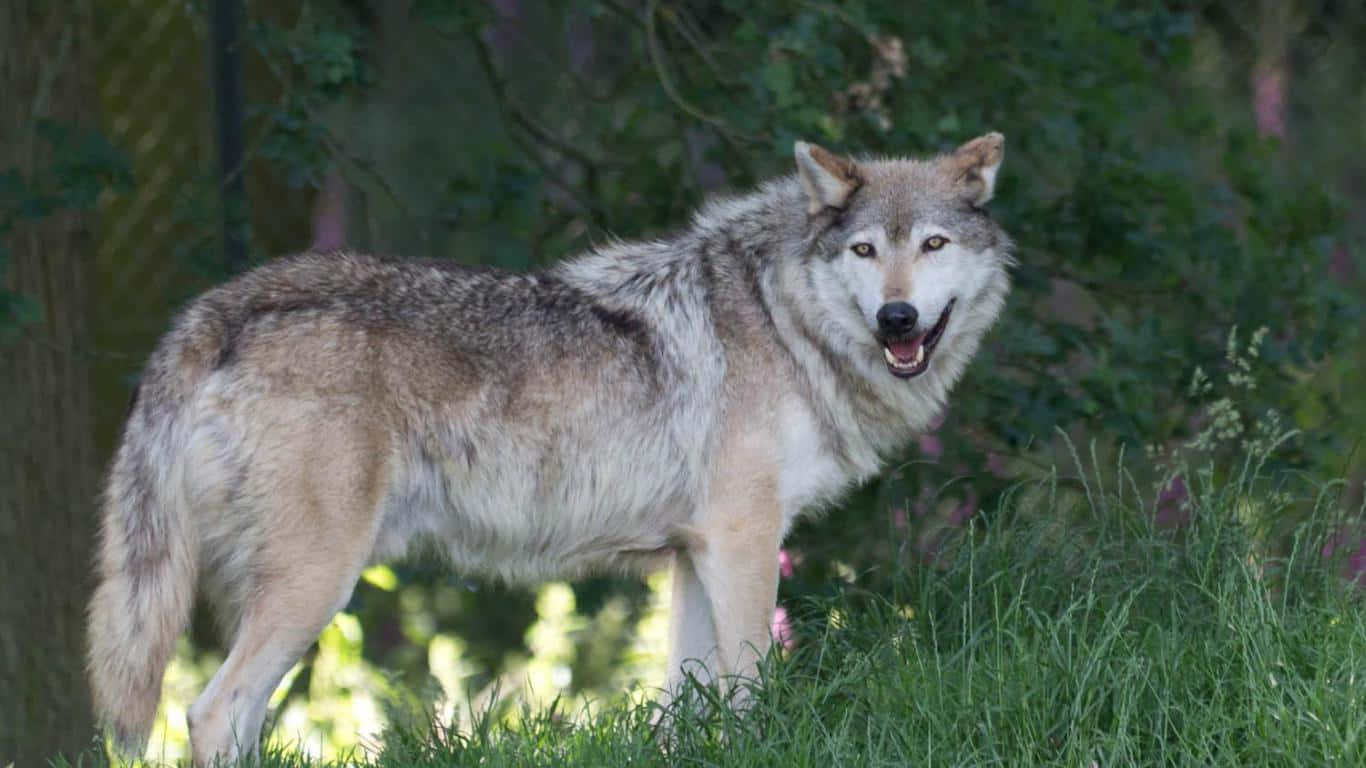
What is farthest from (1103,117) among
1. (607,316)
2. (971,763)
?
(971,763)

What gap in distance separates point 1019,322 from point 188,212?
2.52 metres

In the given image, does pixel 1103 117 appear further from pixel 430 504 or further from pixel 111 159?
pixel 111 159

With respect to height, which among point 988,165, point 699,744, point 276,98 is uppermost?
point 988,165

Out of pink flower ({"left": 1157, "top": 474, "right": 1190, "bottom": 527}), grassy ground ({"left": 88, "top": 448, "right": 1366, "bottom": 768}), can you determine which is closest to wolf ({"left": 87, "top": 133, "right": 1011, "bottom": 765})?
grassy ground ({"left": 88, "top": 448, "right": 1366, "bottom": 768})

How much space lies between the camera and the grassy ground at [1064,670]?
3396mm

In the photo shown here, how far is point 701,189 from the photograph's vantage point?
18.6 feet

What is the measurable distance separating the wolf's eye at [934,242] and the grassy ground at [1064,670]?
65 cm

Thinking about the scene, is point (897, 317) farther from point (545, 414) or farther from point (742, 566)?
point (545, 414)

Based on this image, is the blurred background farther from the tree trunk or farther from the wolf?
the wolf

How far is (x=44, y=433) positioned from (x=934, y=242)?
2755mm

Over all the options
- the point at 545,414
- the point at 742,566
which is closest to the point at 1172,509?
the point at 742,566

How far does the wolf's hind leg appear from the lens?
394cm

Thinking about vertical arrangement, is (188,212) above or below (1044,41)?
below

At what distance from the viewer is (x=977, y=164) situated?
460 cm
